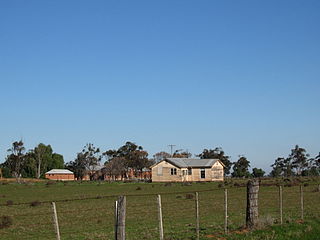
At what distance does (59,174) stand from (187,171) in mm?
62290

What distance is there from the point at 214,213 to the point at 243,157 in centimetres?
10860

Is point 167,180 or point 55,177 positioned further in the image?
point 55,177

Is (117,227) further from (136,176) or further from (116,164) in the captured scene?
(136,176)

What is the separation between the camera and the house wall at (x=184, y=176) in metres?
89.6

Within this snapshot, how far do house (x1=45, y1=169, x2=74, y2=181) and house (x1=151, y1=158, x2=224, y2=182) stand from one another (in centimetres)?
5653

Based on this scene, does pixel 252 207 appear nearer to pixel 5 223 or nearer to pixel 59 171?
pixel 5 223

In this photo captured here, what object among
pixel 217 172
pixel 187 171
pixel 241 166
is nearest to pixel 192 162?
pixel 187 171

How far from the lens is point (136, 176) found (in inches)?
5512

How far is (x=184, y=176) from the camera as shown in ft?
294

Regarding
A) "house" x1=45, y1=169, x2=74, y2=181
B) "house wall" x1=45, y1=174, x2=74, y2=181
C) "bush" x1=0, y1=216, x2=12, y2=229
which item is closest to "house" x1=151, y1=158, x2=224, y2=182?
"house" x1=45, y1=169, x2=74, y2=181

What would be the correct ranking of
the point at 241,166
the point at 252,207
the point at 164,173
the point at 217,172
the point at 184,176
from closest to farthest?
the point at 252,207 < the point at 184,176 < the point at 217,172 < the point at 164,173 < the point at 241,166

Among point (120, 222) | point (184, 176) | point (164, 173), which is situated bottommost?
point (184, 176)

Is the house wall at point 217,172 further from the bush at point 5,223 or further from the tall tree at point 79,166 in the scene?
the bush at point 5,223

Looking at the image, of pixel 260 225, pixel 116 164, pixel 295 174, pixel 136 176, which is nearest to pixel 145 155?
pixel 136 176
